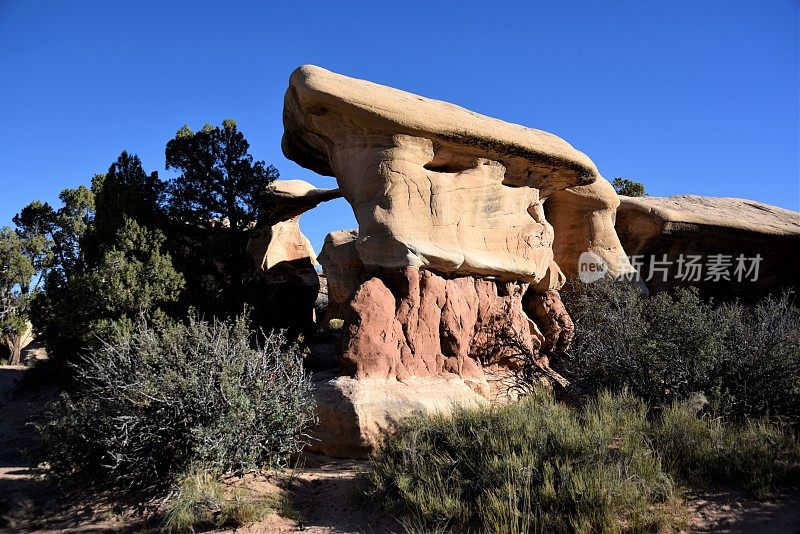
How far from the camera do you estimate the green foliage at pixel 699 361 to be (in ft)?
24.4

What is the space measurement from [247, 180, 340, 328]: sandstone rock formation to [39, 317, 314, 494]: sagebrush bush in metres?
5.10

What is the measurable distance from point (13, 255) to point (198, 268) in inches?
541

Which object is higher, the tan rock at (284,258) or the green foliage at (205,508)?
the tan rock at (284,258)

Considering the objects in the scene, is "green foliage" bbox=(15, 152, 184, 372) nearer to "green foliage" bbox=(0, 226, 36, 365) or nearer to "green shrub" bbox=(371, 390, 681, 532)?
"green shrub" bbox=(371, 390, 681, 532)

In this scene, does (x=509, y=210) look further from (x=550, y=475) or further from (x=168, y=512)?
(x=168, y=512)

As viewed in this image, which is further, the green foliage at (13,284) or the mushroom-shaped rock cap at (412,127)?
the green foliage at (13,284)

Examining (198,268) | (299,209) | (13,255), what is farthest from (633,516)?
(13,255)

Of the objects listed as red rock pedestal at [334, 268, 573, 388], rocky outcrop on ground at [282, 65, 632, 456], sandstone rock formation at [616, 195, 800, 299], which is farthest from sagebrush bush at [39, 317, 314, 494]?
sandstone rock formation at [616, 195, 800, 299]

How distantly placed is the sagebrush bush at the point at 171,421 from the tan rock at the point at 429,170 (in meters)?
2.65

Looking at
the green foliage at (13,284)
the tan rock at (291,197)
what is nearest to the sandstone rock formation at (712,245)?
the tan rock at (291,197)

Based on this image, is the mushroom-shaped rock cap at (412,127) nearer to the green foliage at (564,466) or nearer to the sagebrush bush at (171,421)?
the sagebrush bush at (171,421)

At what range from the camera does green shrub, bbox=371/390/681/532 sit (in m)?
5.00

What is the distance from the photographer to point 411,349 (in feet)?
27.2

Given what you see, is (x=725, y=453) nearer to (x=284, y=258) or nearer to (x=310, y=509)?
(x=310, y=509)
